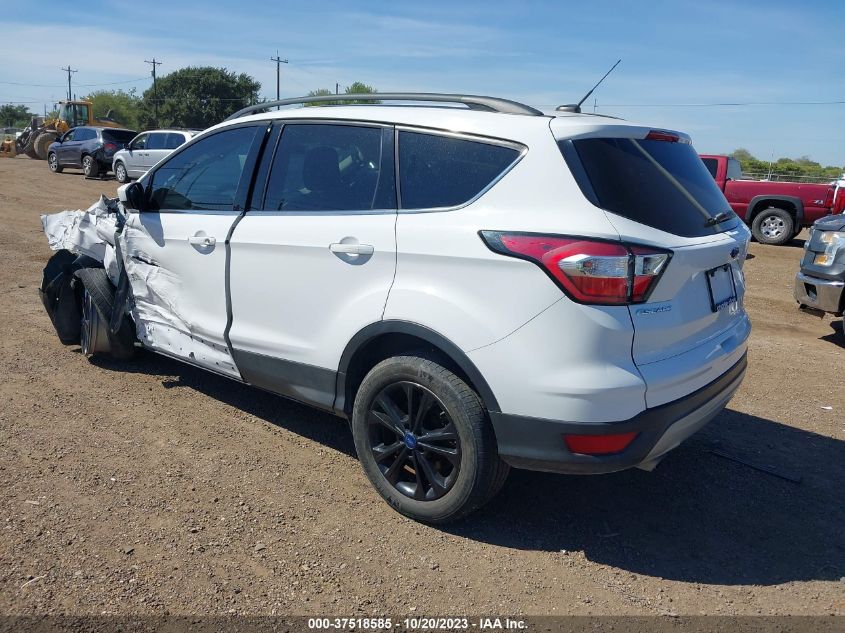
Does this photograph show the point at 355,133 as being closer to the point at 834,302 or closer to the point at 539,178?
the point at 539,178

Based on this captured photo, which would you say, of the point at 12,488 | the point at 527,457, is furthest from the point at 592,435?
the point at 12,488

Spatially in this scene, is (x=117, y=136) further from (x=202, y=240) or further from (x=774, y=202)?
(x=202, y=240)

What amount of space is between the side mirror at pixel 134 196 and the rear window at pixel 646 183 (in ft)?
9.73

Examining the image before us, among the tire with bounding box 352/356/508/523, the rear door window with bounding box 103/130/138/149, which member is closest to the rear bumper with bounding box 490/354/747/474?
the tire with bounding box 352/356/508/523

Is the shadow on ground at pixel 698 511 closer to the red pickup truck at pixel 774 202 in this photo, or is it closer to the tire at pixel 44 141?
the red pickup truck at pixel 774 202

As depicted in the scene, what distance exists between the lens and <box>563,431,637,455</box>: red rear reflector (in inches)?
113

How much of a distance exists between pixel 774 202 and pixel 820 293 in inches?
359

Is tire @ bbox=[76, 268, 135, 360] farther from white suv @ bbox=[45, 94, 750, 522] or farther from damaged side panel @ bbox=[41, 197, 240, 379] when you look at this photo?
white suv @ bbox=[45, 94, 750, 522]

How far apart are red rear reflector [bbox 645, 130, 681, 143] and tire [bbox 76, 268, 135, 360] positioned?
3765mm

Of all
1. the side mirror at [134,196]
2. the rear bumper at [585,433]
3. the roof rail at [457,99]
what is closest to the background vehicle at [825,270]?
the rear bumper at [585,433]

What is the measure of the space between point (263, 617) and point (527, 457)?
1.21 m

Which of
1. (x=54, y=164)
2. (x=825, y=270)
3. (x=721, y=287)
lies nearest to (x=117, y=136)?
(x=54, y=164)

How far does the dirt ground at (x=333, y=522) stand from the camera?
2900mm

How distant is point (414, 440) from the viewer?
11.0ft
